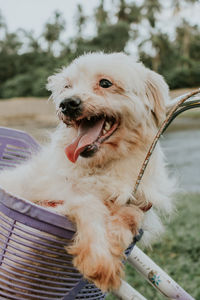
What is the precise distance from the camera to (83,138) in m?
2.09

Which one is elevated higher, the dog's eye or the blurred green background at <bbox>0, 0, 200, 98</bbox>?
the dog's eye

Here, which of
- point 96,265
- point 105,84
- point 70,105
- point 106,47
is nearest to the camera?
point 96,265

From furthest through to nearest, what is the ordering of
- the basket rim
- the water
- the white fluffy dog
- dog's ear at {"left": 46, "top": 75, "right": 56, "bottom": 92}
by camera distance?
the water
dog's ear at {"left": 46, "top": 75, "right": 56, "bottom": 92}
the white fluffy dog
the basket rim

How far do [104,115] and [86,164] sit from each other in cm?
31

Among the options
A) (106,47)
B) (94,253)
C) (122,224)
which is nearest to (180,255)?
(122,224)

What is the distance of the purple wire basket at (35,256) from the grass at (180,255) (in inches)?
74.1

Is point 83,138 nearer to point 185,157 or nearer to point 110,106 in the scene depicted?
point 110,106

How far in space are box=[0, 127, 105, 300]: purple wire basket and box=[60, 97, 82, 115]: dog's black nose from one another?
765 mm

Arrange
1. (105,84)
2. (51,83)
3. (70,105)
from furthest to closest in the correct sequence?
(51,83) → (105,84) → (70,105)

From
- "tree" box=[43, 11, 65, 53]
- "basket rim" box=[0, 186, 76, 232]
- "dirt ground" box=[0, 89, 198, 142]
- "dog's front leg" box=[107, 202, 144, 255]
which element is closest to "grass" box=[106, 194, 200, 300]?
"dog's front leg" box=[107, 202, 144, 255]

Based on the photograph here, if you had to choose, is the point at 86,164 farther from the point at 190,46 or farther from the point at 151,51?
the point at 190,46

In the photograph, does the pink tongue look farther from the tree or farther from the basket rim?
the tree

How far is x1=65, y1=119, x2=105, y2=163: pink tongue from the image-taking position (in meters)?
2.07

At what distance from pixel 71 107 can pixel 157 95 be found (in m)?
0.56
